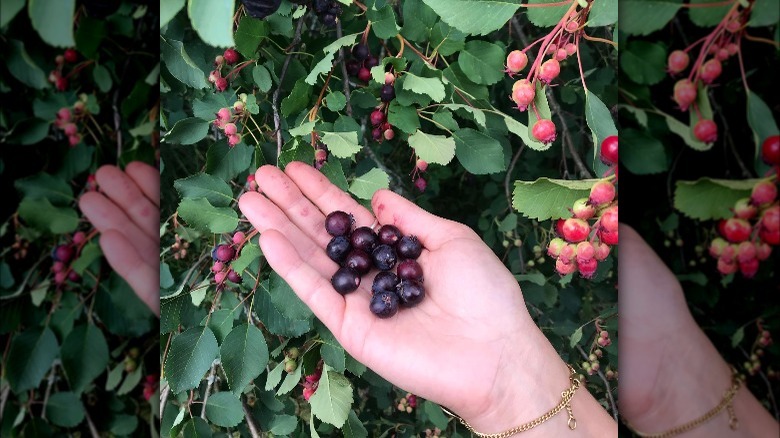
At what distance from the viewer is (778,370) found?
2.37 feet

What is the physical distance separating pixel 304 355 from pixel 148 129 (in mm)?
536

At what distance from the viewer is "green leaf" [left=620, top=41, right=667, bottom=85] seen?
76 centimetres

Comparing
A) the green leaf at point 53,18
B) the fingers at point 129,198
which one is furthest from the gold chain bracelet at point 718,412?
the green leaf at point 53,18

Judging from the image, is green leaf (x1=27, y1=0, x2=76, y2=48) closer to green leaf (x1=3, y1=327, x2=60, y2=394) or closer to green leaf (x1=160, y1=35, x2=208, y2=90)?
green leaf (x1=160, y1=35, x2=208, y2=90)

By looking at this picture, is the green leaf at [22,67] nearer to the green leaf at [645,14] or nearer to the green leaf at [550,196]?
the green leaf at [550,196]

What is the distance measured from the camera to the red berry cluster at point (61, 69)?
0.96 metres

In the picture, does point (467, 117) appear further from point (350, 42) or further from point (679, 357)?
point (679, 357)

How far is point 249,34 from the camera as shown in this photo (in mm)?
1025

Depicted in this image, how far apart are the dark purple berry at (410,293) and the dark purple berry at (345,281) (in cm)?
8

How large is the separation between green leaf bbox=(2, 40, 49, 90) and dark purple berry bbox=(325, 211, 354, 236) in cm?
56

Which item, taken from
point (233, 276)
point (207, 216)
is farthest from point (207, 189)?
point (233, 276)

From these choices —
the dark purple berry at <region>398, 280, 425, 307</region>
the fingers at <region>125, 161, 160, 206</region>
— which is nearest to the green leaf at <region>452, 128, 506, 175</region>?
the dark purple berry at <region>398, 280, 425, 307</region>

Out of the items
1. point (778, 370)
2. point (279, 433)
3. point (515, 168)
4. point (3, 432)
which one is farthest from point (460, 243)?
point (3, 432)

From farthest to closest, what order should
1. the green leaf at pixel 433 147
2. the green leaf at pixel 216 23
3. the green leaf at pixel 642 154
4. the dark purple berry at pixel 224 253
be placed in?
the dark purple berry at pixel 224 253, the green leaf at pixel 433 147, the green leaf at pixel 642 154, the green leaf at pixel 216 23
